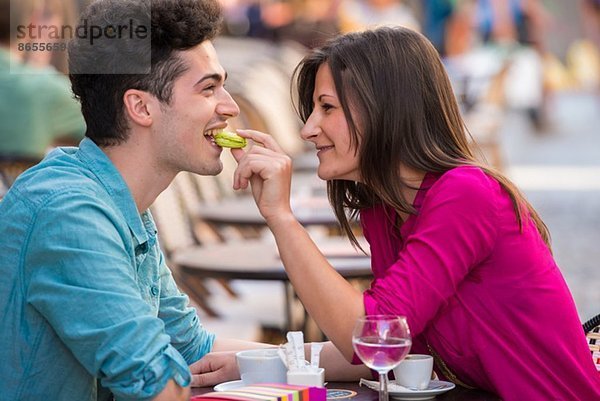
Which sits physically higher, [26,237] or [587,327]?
[26,237]

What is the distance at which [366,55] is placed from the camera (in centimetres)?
242

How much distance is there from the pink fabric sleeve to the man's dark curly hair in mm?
567

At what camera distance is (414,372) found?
88.1 inches

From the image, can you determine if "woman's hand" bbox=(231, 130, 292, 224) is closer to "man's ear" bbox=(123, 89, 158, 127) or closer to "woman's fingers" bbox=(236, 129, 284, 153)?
"woman's fingers" bbox=(236, 129, 284, 153)

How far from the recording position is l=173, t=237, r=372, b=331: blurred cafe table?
4.08m

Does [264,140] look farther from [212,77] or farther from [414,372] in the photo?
[414,372]

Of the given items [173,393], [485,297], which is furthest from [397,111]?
[173,393]

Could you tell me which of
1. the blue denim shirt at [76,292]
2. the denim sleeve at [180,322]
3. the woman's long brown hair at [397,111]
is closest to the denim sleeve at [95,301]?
the blue denim shirt at [76,292]

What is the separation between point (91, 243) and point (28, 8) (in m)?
3.56

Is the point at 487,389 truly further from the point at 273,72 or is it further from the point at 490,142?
the point at 490,142

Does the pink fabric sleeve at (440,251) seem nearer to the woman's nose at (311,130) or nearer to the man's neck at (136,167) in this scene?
the woman's nose at (311,130)

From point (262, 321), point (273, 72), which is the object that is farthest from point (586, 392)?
point (273, 72)

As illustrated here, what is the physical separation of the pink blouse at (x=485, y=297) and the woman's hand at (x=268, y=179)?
0.81 ft

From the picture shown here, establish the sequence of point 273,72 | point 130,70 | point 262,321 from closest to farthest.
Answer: point 130,70 < point 262,321 < point 273,72
